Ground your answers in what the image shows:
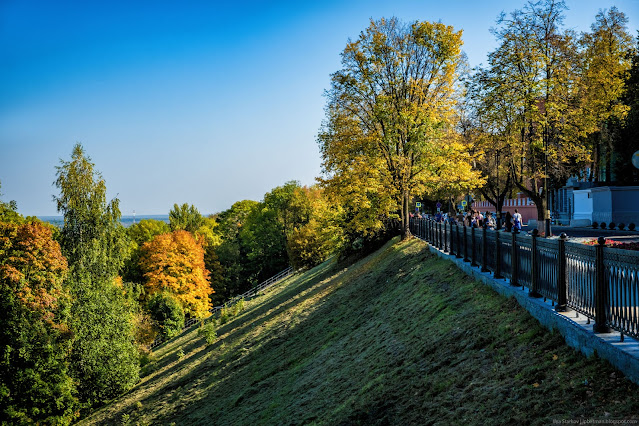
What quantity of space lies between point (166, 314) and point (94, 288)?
53.2ft

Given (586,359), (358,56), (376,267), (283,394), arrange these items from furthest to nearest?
(358,56) → (376,267) → (283,394) → (586,359)

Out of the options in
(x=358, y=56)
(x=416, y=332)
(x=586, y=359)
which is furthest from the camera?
(x=358, y=56)

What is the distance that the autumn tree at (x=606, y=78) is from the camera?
114 ft

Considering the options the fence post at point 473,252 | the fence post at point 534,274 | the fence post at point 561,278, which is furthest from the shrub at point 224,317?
Result: the fence post at point 561,278

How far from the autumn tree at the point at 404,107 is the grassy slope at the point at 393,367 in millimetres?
4208

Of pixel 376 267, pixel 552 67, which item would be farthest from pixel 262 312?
pixel 552 67

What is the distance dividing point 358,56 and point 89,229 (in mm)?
17362

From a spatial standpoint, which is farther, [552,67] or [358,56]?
[552,67]

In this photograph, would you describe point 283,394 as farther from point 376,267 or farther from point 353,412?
point 376,267

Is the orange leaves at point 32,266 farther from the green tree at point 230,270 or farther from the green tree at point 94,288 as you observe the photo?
the green tree at point 230,270

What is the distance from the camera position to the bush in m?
42.2

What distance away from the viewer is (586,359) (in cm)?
659

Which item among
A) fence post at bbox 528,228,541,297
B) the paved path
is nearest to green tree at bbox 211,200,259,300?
the paved path

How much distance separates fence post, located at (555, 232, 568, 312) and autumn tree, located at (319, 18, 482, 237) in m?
16.5
